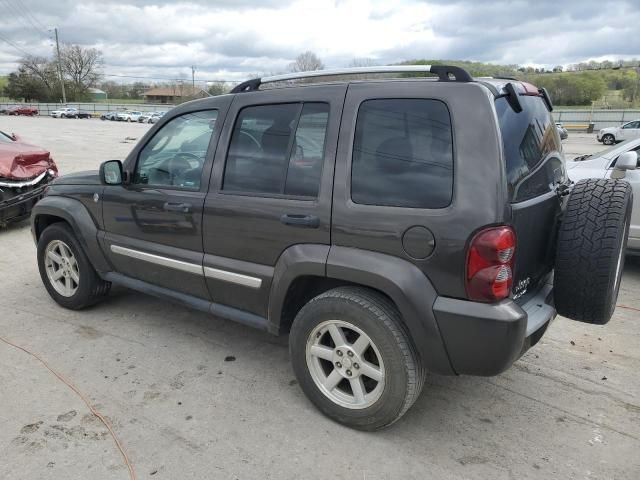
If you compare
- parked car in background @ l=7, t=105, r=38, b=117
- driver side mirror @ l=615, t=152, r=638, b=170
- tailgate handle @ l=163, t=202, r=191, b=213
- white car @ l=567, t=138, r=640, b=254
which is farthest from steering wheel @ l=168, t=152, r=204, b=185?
parked car in background @ l=7, t=105, r=38, b=117

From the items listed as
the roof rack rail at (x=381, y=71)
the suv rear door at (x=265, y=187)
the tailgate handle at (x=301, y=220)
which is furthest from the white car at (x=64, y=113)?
the tailgate handle at (x=301, y=220)

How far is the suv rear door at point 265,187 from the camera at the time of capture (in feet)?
9.16

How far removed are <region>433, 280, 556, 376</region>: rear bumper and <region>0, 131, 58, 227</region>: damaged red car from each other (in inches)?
271

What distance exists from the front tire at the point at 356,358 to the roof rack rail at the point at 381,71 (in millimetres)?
1186

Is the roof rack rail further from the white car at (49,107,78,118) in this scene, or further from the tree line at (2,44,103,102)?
the tree line at (2,44,103,102)

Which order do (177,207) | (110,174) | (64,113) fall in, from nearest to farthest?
(177,207) → (110,174) → (64,113)

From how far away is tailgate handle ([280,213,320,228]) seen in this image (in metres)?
2.74

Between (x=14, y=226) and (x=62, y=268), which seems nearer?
(x=62, y=268)

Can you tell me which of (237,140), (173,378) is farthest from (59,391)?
(237,140)

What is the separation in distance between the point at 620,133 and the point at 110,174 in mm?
30703

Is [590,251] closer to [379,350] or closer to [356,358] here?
[379,350]


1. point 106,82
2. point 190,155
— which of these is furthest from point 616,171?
point 106,82

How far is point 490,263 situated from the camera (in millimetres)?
2301

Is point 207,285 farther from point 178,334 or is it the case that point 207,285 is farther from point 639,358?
point 639,358
